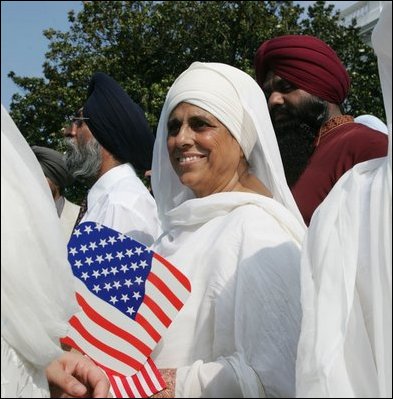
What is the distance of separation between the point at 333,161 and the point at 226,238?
1.13 metres

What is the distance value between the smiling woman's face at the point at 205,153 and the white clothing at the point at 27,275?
138cm

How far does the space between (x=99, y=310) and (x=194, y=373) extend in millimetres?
392

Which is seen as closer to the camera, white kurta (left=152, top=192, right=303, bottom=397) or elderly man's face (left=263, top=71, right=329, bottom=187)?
white kurta (left=152, top=192, right=303, bottom=397)

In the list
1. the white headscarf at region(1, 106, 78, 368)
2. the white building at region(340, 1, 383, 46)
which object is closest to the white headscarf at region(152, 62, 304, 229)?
the white headscarf at region(1, 106, 78, 368)

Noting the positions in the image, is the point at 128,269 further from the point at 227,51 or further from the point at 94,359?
the point at 227,51

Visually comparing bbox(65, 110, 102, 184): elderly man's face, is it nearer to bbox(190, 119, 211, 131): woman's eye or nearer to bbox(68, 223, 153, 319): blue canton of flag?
bbox(190, 119, 211, 131): woman's eye

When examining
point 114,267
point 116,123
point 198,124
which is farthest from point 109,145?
point 114,267

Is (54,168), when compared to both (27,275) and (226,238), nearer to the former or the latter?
(226,238)

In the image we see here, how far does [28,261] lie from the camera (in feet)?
5.85

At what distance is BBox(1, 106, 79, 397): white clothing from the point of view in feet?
5.72

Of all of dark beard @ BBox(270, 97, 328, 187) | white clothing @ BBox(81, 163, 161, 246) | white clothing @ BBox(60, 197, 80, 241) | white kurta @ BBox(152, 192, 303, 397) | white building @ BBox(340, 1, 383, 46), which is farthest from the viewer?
white building @ BBox(340, 1, 383, 46)

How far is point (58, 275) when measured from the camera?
6.29 feet

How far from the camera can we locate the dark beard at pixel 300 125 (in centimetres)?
420

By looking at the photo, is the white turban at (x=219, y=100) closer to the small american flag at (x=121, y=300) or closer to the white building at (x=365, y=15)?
the small american flag at (x=121, y=300)
